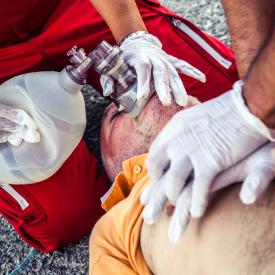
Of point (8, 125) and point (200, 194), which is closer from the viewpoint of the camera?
Result: point (200, 194)

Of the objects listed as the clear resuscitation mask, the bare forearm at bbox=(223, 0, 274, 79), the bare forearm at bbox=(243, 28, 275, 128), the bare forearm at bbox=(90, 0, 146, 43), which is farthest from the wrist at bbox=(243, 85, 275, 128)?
the bare forearm at bbox=(90, 0, 146, 43)

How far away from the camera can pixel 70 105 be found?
144 centimetres

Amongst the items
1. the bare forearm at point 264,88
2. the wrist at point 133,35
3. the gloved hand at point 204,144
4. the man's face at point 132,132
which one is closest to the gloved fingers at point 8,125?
the man's face at point 132,132

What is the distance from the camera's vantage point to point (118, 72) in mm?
1346

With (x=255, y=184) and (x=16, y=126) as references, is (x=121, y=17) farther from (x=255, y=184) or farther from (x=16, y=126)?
(x=255, y=184)

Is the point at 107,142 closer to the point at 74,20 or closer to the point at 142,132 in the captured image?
the point at 142,132

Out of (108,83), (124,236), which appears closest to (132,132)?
(108,83)

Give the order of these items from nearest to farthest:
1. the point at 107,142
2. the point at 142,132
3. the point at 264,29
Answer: the point at 264,29
the point at 142,132
the point at 107,142

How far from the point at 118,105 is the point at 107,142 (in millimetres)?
158

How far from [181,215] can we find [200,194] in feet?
0.18

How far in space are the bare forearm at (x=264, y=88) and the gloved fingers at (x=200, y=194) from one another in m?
0.14

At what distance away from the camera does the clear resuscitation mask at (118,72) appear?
1.33 m

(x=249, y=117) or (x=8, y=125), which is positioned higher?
(x=249, y=117)

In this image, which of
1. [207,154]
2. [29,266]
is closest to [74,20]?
[29,266]
